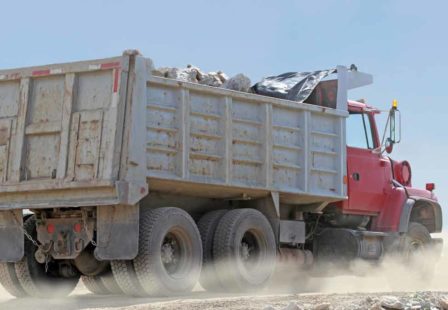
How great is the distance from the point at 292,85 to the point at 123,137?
160 inches

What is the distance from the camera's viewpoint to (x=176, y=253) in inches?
452

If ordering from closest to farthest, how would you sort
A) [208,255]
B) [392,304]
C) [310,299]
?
1. [392,304]
2. [310,299]
3. [208,255]

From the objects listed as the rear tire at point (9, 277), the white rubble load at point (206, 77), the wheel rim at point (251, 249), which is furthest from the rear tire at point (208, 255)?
the rear tire at point (9, 277)

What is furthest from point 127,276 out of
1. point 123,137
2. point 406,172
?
point 406,172

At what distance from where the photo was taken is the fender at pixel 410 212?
48.9ft

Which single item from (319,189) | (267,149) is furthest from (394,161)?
(267,149)

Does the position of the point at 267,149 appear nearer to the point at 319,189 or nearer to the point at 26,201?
the point at 319,189

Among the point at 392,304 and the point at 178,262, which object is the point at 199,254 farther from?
the point at 392,304

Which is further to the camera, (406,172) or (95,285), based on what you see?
(406,172)

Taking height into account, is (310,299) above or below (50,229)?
below

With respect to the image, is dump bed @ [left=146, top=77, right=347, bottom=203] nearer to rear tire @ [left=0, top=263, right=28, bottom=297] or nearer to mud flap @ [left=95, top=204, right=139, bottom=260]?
mud flap @ [left=95, top=204, right=139, bottom=260]

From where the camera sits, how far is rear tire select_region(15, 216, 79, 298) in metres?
11.6

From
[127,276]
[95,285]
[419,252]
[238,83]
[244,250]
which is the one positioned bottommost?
[95,285]

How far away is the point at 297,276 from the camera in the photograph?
46.4ft
